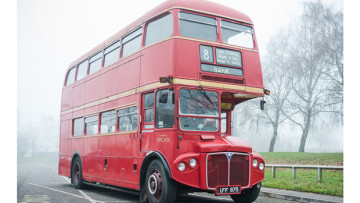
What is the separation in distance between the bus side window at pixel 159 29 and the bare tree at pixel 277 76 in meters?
24.0

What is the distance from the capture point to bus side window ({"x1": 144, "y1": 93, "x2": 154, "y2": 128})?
9772 millimetres

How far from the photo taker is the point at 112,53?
12.8 m

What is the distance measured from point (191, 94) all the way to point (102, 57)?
17.9 feet

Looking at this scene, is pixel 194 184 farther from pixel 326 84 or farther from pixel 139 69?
pixel 326 84

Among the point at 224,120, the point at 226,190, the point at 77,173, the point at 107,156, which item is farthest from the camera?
the point at 77,173

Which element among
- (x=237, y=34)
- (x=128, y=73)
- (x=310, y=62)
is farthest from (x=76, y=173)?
(x=310, y=62)

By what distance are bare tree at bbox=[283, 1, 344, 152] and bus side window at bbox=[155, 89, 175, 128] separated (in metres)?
17.5

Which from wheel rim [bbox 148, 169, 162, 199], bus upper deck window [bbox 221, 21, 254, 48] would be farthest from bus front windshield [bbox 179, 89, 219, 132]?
bus upper deck window [bbox 221, 21, 254, 48]

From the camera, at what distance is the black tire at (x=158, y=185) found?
28.1 ft

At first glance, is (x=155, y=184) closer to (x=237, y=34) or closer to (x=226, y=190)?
(x=226, y=190)

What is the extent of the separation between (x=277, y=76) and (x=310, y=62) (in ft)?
20.8

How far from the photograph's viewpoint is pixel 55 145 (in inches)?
3474

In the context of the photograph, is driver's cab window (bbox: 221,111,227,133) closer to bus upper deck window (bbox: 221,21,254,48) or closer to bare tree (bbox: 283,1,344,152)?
bus upper deck window (bbox: 221,21,254,48)

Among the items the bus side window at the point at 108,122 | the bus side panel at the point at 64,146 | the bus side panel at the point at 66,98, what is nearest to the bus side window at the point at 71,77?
the bus side panel at the point at 66,98
